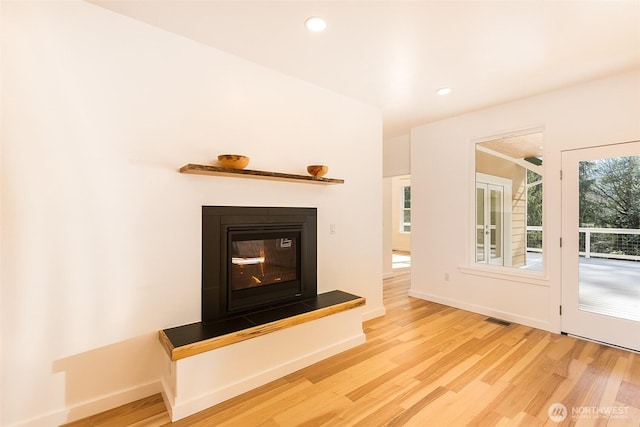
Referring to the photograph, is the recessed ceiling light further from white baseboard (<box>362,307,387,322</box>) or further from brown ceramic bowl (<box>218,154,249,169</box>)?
white baseboard (<box>362,307,387,322</box>)

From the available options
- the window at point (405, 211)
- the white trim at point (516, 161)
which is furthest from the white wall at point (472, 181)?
the window at point (405, 211)

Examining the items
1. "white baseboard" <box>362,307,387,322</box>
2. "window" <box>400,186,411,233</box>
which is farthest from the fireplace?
"window" <box>400,186,411,233</box>

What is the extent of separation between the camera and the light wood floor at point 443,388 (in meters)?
1.93

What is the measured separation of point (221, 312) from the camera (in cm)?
247

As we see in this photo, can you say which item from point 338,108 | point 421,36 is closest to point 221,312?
point 338,108

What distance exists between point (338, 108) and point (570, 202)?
106 inches

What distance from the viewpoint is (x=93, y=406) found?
6.43 ft

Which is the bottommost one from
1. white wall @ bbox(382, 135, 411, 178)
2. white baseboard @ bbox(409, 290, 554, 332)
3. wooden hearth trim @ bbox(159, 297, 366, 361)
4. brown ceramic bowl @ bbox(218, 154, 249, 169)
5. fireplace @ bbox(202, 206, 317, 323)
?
white baseboard @ bbox(409, 290, 554, 332)

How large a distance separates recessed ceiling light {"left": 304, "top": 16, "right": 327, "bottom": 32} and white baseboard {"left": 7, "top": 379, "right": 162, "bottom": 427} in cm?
282

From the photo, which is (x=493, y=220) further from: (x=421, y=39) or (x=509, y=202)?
(x=421, y=39)

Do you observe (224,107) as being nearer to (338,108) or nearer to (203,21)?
(203,21)

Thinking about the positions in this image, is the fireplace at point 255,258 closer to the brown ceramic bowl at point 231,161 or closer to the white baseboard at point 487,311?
the brown ceramic bowl at point 231,161

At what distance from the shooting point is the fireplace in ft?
7.99

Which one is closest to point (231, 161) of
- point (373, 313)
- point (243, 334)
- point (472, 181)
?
point (243, 334)
